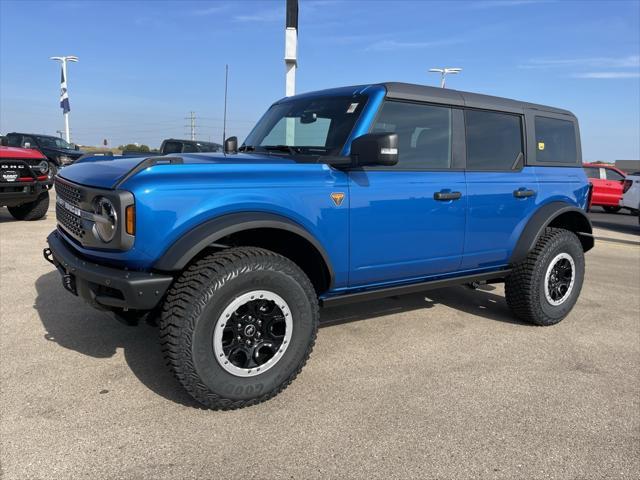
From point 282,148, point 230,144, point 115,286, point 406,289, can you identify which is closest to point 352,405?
point 406,289

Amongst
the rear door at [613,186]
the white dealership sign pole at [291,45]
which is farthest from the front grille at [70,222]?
the rear door at [613,186]

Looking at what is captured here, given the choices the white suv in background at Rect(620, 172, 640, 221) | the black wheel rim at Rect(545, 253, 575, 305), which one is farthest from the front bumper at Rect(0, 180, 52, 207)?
the white suv in background at Rect(620, 172, 640, 221)

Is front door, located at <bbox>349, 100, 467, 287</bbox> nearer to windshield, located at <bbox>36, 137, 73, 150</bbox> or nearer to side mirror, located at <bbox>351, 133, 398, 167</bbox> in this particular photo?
side mirror, located at <bbox>351, 133, 398, 167</bbox>

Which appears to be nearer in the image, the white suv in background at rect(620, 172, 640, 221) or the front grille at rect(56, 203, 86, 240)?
the front grille at rect(56, 203, 86, 240)

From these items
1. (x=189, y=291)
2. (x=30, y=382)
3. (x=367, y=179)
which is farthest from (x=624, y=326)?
(x=30, y=382)

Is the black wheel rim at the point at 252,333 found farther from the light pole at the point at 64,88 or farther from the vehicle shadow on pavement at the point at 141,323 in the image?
the light pole at the point at 64,88

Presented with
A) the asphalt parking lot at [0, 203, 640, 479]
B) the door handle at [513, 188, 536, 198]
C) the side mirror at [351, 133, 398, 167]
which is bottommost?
the asphalt parking lot at [0, 203, 640, 479]

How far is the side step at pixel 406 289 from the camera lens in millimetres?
3342

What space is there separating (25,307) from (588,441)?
431 cm

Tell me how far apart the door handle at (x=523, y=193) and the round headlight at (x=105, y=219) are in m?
3.04

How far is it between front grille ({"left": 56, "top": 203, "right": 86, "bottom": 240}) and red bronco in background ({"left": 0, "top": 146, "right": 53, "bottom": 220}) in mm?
5259

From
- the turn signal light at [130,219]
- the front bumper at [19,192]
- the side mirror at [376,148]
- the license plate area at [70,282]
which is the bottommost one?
the license plate area at [70,282]

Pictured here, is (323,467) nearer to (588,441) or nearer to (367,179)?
(588,441)

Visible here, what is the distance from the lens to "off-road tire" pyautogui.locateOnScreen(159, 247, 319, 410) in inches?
103
